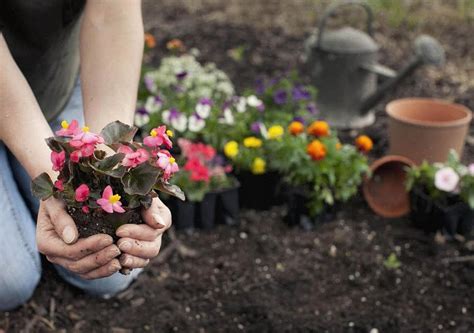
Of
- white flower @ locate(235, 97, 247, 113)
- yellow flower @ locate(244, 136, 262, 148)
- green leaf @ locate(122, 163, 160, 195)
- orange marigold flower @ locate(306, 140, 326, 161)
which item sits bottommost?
yellow flower @ locate(244, 136, 262, 148)

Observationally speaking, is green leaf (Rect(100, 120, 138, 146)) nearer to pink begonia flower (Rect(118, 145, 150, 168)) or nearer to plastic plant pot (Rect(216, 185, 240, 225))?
pink begonia flower (Rect(118, 145, 150, 168))

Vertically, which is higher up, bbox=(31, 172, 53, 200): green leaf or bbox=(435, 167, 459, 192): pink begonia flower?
bbox=(31, 172, 53, 200): green leaf

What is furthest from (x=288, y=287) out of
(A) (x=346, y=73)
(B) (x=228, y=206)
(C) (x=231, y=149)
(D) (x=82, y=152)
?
(A) (x=346, y=73)

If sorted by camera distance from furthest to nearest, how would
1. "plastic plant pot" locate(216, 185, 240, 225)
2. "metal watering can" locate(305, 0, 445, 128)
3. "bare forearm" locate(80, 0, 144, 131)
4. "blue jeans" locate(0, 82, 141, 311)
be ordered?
"metal watering can" locate(305, 0, 445, 128), "plastic plant pot" locate(216, 185, 240, 225), "blue jeans" locate(0, 82, 141, 311), "bare forearm" locate(80, 0, 144, 131)

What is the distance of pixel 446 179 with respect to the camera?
7.93 ft

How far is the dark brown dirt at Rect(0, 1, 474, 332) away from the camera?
6.73ft

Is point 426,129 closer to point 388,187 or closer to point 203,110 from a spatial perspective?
point 388,187

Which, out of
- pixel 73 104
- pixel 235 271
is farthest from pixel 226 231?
pixel 73 104

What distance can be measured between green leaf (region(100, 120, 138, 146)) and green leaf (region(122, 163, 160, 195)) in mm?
69

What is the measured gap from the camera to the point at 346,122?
11.6 ft

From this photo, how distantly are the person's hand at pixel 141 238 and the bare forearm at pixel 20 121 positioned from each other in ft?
0.99

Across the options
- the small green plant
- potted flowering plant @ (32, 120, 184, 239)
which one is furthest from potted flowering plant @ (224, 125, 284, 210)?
potted flowering plant @ (32, 120, 184, 239)

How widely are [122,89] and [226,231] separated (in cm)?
101

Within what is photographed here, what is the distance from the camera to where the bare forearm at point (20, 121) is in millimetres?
1521
